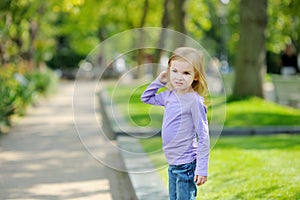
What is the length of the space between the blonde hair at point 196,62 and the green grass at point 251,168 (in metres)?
1.89

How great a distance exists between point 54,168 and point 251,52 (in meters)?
9.78

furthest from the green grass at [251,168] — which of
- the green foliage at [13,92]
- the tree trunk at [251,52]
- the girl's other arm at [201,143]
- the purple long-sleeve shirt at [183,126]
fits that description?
the tree trunk at [251,52]

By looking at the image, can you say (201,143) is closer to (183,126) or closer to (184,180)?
(183,126)

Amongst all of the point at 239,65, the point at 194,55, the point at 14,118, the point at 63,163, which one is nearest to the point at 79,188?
the point at 63,163

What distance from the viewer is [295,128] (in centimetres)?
1173

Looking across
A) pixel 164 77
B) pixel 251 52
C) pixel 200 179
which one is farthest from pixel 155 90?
pixel 251 52

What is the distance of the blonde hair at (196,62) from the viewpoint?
4.27 meters

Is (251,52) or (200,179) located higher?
(200,179)

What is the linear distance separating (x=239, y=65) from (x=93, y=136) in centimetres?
648

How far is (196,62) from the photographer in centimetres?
427

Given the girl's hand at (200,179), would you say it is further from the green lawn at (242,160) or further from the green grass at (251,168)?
the green grass at (251,168)

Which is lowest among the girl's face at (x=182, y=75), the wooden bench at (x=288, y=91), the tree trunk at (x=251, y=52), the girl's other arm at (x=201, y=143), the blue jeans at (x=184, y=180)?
the wooden bench at (x=288, y=91)

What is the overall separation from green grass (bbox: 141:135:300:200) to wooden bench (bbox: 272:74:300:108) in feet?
21.7

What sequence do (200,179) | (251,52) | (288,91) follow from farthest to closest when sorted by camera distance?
(288,91), (251,52), (200,179)
